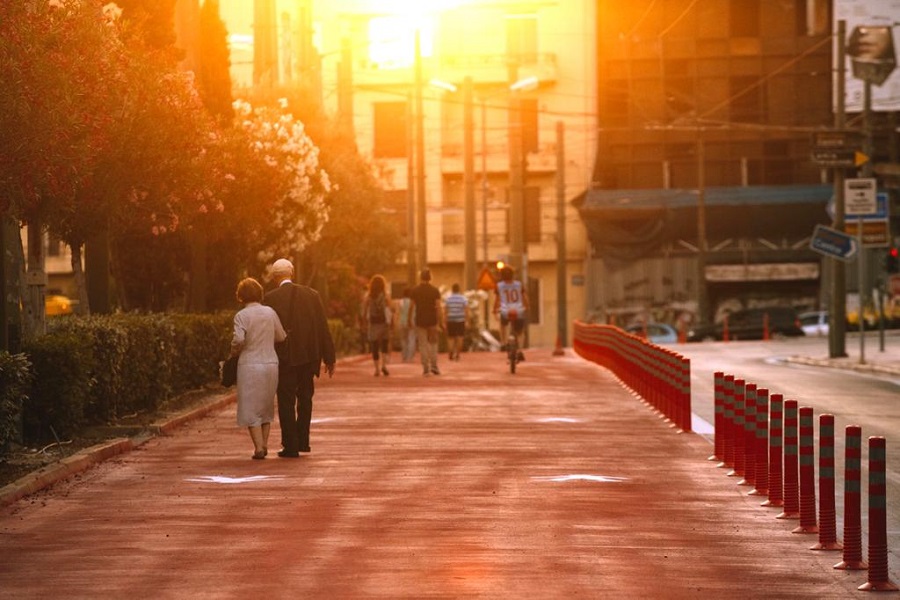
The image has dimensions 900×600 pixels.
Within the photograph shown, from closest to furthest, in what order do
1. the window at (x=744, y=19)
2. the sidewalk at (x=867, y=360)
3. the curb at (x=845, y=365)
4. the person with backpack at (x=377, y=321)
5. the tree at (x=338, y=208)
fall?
the person with backpack at (x=377, y=321)
the curb at (x=845, y=365)
the sidewalk at (x=867, y=360)
the tree at (x=338, y=208)
the window at (x=744, y=19)

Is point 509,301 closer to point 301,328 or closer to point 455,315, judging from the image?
point 455,315

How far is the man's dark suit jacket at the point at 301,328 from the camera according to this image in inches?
695

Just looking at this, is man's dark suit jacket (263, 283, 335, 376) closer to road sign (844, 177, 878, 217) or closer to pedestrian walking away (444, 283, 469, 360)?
road sign (844, 177, 878, 217)

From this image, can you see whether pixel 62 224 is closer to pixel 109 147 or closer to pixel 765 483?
pixel 109 147

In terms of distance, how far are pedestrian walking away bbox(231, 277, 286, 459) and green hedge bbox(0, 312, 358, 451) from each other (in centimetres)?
166

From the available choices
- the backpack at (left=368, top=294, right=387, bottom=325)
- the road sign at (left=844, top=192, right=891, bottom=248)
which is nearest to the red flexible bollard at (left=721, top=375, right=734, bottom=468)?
the backpack at (left=368, top=294, right=387, bottom=325)

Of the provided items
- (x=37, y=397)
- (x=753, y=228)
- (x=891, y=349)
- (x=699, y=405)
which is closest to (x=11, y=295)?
(x=37, y=397)

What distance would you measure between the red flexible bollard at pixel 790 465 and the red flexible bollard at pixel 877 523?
256 centimetres

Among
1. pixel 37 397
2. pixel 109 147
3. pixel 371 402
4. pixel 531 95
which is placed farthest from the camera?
pixel 531 95

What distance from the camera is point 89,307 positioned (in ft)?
87.4

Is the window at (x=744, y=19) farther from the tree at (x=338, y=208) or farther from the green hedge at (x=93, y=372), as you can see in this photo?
the green hedge at (x=93, y=372)

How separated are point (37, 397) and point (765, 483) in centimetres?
702

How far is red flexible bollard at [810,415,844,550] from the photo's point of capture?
10.6 meters

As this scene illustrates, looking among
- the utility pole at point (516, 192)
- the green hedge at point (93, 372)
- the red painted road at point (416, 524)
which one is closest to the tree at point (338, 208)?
the utility pole at point (516, 192)
